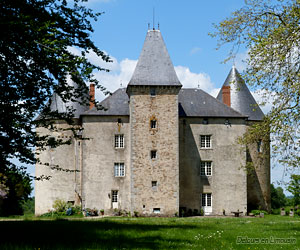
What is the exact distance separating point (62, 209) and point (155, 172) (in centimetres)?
786

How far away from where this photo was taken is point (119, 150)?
3306 centimetres

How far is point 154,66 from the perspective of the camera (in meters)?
32.5

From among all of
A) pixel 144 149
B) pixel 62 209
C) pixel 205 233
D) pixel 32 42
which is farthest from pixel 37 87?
pixel 62 209

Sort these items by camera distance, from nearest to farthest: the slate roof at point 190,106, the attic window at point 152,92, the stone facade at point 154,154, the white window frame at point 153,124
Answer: the stone facade at point 154,154 → the white window frame at point 153,124 → the attic window at point 152,92 → the slate roof at point 190,106

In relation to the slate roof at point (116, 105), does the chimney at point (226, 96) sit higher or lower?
higher

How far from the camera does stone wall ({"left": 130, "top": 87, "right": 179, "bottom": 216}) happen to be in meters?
30.6

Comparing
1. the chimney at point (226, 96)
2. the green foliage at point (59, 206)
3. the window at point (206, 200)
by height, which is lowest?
the green foliage at point (59, 206)

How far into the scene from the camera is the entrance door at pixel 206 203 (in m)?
33.0

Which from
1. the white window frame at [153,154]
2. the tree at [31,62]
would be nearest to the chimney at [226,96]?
the white window frame at [153,154]

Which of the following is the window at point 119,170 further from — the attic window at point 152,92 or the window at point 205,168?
the window at point 205,168

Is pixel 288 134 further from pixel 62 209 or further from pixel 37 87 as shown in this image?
pixel 62 209

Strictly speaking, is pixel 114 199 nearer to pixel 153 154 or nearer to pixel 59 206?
pixel 59 206

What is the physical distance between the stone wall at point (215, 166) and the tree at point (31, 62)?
20.6 m

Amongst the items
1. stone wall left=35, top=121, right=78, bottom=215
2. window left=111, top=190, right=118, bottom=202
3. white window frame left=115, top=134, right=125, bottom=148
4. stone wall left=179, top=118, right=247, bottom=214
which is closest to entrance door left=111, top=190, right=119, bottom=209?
window left=111, top=190, right=118, bottom=202
